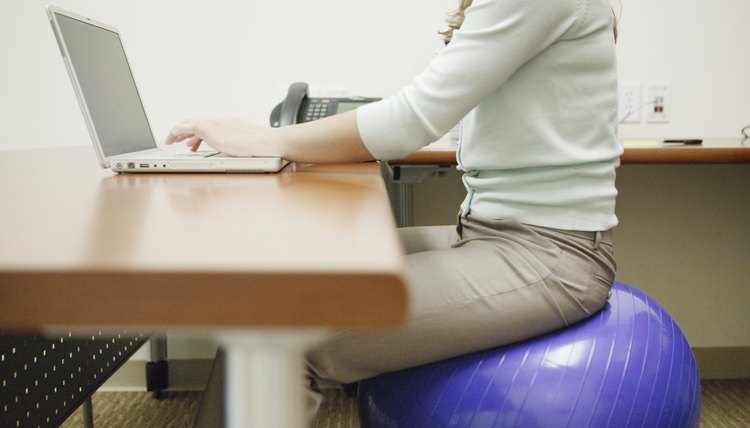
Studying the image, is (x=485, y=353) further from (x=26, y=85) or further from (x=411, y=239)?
(x=26, y=85)

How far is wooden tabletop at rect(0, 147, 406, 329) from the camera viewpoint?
0.30 m

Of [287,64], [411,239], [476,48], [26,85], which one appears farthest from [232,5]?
[476,48]

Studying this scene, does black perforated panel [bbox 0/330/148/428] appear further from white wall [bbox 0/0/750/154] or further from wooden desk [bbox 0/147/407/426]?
white wall [bbox 0/0/750/154]

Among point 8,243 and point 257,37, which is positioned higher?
point 257,37

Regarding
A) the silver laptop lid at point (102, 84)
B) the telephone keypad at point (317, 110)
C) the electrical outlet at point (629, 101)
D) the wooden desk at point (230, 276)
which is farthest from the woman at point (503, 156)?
the electrical outlet at point (629, 101)

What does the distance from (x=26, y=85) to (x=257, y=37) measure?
759 millimetres

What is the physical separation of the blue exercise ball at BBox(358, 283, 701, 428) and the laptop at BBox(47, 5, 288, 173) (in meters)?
0.37

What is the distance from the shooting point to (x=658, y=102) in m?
1.91

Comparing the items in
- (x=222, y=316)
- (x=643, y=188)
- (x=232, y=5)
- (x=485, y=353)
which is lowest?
(x=643, y=188)

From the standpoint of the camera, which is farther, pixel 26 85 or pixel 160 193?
pixel 26 85

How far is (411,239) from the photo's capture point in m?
1.19

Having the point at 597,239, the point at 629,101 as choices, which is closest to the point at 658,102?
the point at 629,101

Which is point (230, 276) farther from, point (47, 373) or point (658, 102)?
point (658, 102)

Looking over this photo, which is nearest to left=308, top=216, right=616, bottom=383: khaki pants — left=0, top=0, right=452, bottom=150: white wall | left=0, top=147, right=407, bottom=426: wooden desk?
left=0, top=147, right=407, bottom=426: wooden desk
